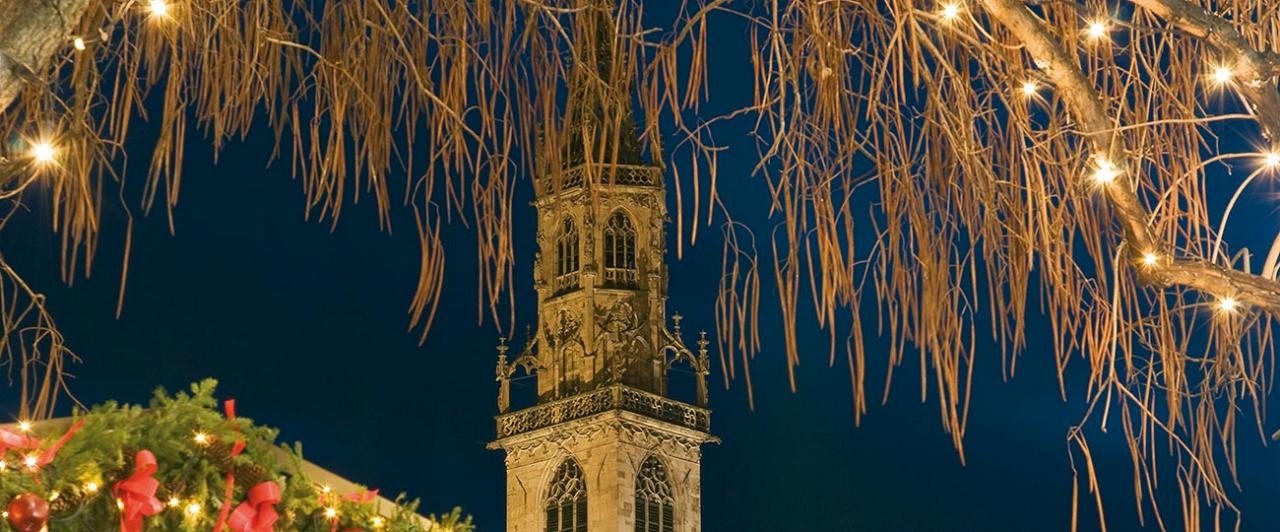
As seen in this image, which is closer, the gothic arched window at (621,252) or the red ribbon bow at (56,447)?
the red ribbon bow at (56,447)

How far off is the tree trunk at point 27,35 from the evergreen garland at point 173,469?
1.29 metres

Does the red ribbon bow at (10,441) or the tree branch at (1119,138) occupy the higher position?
the tree branch at (1119,138)

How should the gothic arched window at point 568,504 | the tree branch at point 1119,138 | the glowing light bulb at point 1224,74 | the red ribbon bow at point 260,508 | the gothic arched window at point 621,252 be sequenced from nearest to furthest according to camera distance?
1. the tree branch at point 1119,138
2. the glowing light bulb at point 1224,74
3. the red ribbon bow at point 260,508
4. the gothic arched window at point 568,504
5. the gothic arched window at point 621,252

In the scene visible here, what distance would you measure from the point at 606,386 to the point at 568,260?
9.73 ft

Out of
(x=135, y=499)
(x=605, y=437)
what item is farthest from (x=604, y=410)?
(x=135, y=499)

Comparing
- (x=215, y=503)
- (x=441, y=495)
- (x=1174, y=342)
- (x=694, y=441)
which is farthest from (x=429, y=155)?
(x=441, y=495)

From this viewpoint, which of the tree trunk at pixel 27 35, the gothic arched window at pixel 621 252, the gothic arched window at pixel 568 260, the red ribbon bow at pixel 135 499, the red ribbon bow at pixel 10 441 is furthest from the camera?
the gothic arched window at pixel 568 260

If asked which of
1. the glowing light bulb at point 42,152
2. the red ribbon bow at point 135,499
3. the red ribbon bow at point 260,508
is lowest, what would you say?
the red ribbon bow at point 135,499

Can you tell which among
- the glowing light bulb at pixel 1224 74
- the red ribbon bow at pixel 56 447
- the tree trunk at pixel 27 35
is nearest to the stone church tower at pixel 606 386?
the red ribbon bow at pixel 56 447

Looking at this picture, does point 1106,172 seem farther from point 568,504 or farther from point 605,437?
point 568,504

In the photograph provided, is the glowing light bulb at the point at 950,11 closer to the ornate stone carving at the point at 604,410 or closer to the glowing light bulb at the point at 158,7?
the glowing light bulb at the point at 158,7

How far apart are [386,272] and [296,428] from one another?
46.0ft

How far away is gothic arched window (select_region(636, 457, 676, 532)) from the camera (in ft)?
128

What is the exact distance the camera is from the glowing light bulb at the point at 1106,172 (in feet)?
13.7
